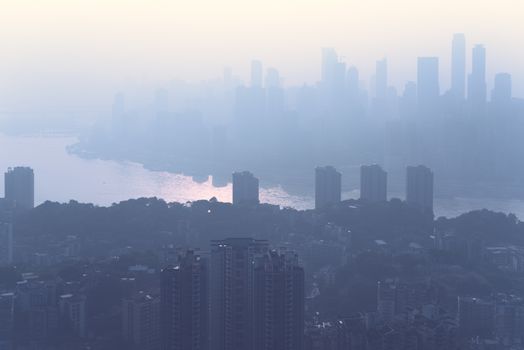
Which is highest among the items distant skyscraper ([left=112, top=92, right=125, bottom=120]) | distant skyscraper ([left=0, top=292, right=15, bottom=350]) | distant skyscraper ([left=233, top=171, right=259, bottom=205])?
distant skyscraper ([left=112, top=92, right=125, bottom=120])

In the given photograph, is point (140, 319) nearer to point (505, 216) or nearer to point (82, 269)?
point (82, 269)

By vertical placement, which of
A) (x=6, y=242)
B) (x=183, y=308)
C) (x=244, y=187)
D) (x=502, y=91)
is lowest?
Answer: (x=183, y=308)

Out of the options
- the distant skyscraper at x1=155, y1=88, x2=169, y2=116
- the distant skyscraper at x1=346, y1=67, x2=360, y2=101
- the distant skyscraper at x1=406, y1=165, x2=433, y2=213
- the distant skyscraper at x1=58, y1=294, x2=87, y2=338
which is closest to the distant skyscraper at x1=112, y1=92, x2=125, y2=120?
the distant skyscraper at x1=155, y1=88, x2=169, y2=116

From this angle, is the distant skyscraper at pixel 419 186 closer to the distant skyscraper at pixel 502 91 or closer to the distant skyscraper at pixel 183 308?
the distant skyscraper at pixel 502 91

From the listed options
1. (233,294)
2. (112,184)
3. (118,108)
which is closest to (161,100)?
(118,108)

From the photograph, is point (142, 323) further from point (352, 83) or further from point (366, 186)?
point (352, 83)

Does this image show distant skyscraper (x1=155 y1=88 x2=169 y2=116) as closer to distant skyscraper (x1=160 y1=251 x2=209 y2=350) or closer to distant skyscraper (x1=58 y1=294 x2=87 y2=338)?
distant skyscraper (x1=58 y1=294 x2=87 y2=338)

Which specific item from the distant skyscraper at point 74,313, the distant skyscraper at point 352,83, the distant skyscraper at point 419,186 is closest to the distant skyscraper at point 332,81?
the distant skyscraper at point 352,83
